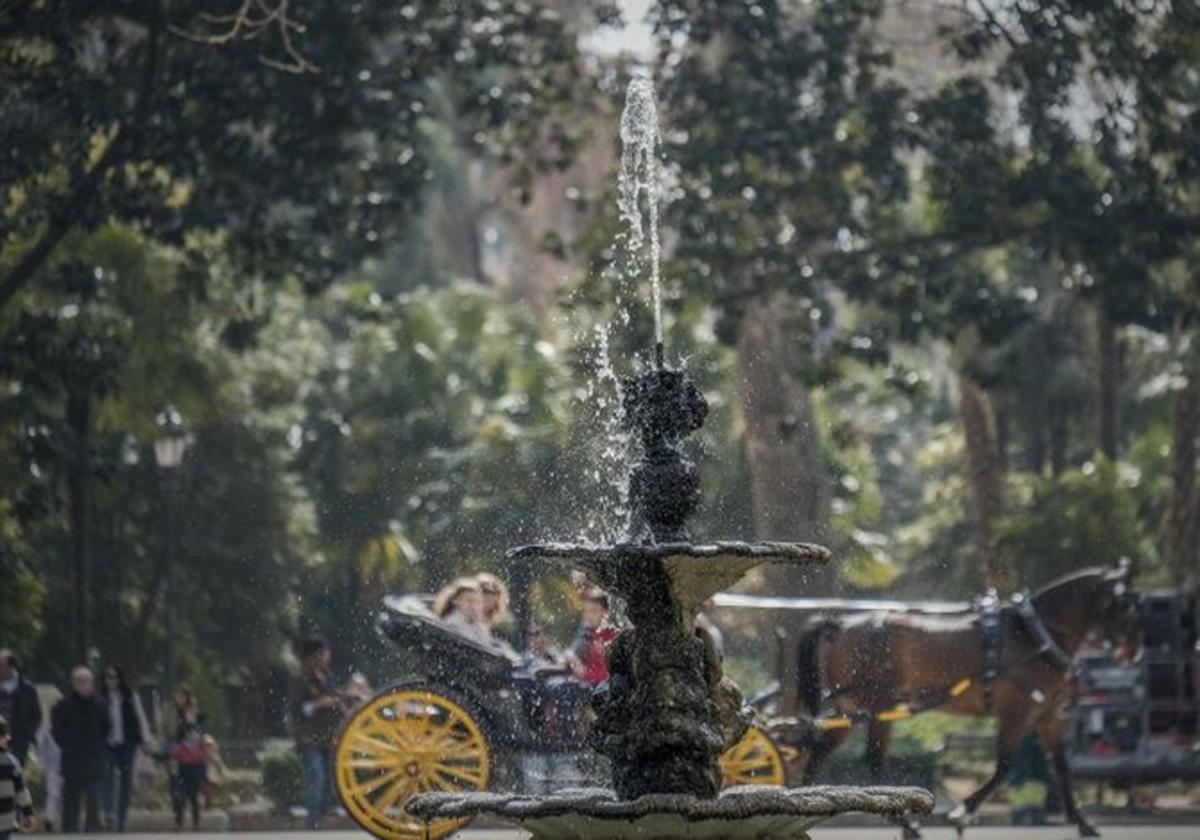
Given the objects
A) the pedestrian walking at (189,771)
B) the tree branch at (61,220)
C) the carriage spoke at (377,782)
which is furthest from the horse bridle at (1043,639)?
the tree branch at (61,220)

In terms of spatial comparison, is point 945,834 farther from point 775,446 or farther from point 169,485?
point 775,446

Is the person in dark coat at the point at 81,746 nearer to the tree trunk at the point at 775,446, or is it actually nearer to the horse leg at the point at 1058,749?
the horse leg at the point at 1058,749

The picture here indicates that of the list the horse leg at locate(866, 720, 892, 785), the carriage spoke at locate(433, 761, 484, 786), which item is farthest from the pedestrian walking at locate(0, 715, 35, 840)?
the horse leg at locate(866, 720, 892, 785)

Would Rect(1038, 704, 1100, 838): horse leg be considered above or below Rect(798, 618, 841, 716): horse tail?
below

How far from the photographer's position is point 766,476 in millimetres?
37344

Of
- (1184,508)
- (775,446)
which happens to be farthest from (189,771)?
(1184,508)

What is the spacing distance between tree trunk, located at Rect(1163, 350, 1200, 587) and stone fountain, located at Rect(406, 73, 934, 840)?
21095 mm

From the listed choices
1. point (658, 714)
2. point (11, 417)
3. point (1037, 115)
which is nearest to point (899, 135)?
point (1037, 115)

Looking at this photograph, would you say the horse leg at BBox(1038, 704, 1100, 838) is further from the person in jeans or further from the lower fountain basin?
the lower fountain basin

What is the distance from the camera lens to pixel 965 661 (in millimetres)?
24859

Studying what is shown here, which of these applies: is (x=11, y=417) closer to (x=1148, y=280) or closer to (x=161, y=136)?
(x=161, y=136)

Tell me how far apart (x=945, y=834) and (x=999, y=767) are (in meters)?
0.60

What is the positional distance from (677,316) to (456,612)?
43.5ft

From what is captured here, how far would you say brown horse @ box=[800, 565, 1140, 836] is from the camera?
80.7ft
